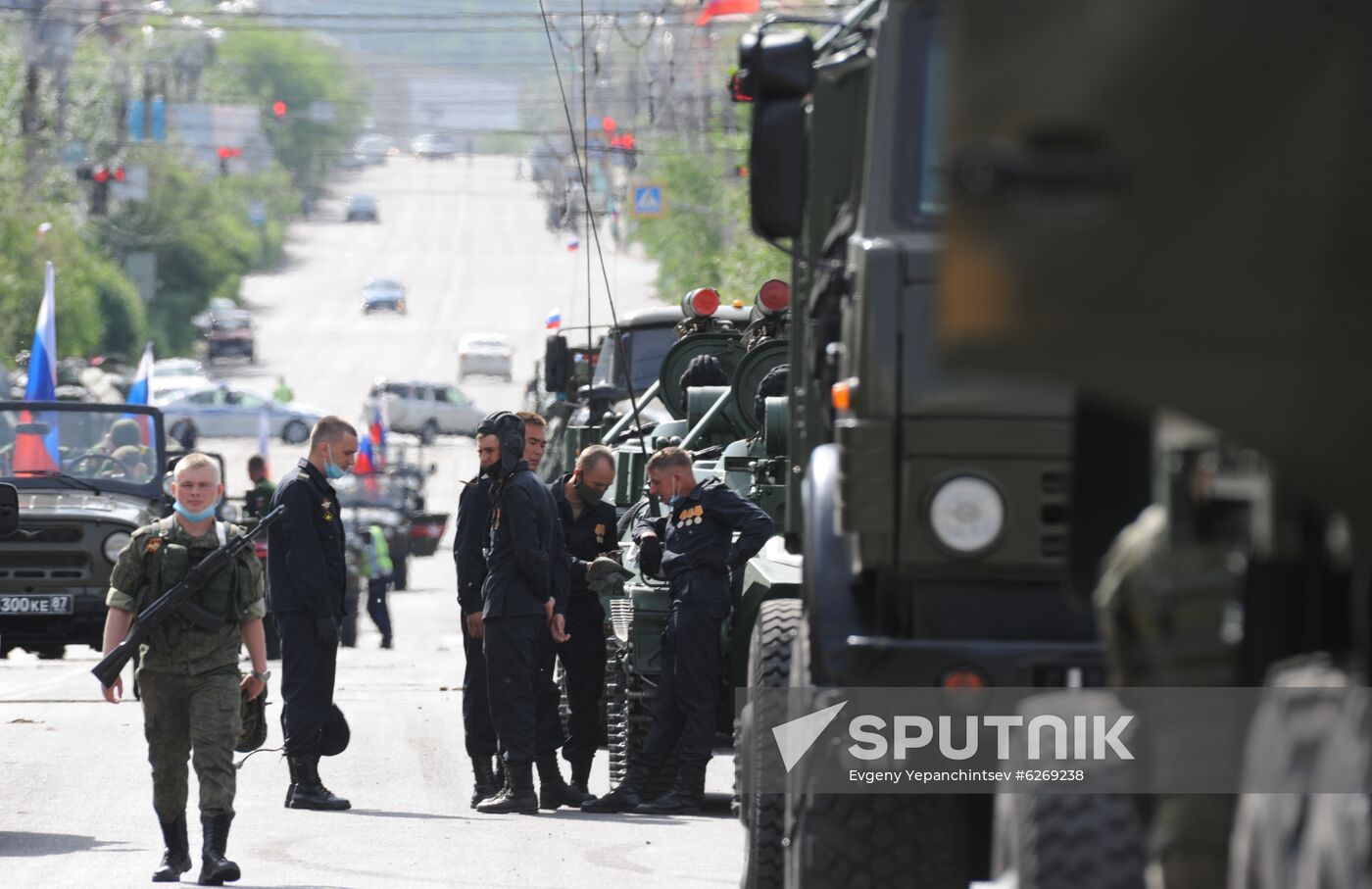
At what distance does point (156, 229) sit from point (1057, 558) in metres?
78.3

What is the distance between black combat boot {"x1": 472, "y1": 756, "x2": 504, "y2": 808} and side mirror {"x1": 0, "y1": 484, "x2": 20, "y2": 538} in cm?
235

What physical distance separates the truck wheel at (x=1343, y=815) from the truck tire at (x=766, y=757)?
3.57m

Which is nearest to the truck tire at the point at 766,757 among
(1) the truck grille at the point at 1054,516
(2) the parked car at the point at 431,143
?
(1) the truck grille at the point at 1054,516

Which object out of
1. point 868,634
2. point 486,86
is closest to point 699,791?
point 868,634

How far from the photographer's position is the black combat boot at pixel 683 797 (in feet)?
35.3

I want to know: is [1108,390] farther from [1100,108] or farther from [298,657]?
[298,657]

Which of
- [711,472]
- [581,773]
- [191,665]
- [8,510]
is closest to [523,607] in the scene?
[581,773]

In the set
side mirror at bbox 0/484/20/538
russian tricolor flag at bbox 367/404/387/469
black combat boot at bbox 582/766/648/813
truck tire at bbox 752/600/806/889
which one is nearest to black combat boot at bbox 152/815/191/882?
side mirror at bbox 0/484/20/538

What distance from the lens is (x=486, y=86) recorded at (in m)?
199

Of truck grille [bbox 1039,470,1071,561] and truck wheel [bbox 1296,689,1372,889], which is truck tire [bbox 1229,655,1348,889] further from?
truck grille [bbox 1039,470,1071,561]

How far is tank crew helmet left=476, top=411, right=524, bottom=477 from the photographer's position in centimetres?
1065

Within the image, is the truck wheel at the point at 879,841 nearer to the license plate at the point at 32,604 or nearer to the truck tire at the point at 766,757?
the truck tire at the point at 766,757

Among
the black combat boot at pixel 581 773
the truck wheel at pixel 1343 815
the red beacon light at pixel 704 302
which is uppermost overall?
the red beacon light at pixel 704 302

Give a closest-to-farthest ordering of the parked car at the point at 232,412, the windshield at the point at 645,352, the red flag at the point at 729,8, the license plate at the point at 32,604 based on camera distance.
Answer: the license plate at the point at 32,604 → the windshield at the point at 645,352 → the red flag at the point at 729,8 → the parked car at the point at 232,412
